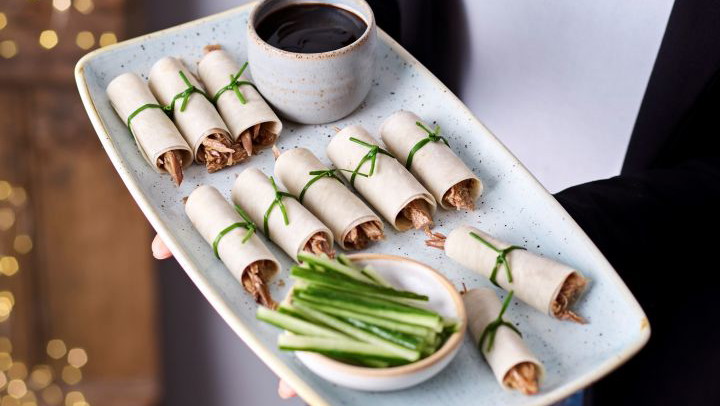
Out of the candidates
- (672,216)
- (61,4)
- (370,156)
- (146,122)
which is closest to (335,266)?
(370,156)

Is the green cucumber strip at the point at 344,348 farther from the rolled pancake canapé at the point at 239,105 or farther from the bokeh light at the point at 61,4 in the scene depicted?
the bokeh light at the point at 61,4

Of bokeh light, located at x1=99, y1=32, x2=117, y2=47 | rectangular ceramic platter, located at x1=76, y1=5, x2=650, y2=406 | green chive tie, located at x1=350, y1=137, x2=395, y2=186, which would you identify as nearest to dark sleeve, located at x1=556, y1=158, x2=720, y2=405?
rectangular ceramic platter, located at x1=76, y1=5, x2=650, y2=406

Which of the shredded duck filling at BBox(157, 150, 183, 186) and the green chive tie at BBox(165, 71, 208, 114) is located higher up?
the green chive tie at BBox(165, 71, 208, 114)

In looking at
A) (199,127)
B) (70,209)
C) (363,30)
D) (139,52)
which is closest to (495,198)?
(363,30)

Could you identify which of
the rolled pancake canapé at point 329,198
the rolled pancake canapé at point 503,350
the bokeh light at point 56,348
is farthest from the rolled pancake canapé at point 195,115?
the bokeh light at point 56,348

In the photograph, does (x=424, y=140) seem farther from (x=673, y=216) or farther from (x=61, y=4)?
(x=61, y=4)

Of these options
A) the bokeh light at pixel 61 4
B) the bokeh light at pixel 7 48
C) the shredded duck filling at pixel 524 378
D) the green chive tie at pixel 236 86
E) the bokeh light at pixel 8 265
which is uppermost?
the green chive tie at pixel 236 86

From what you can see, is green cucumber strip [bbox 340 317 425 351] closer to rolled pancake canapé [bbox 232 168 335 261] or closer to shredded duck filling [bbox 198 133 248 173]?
rolled pancake canapé [bbox 232 168 335 261]
